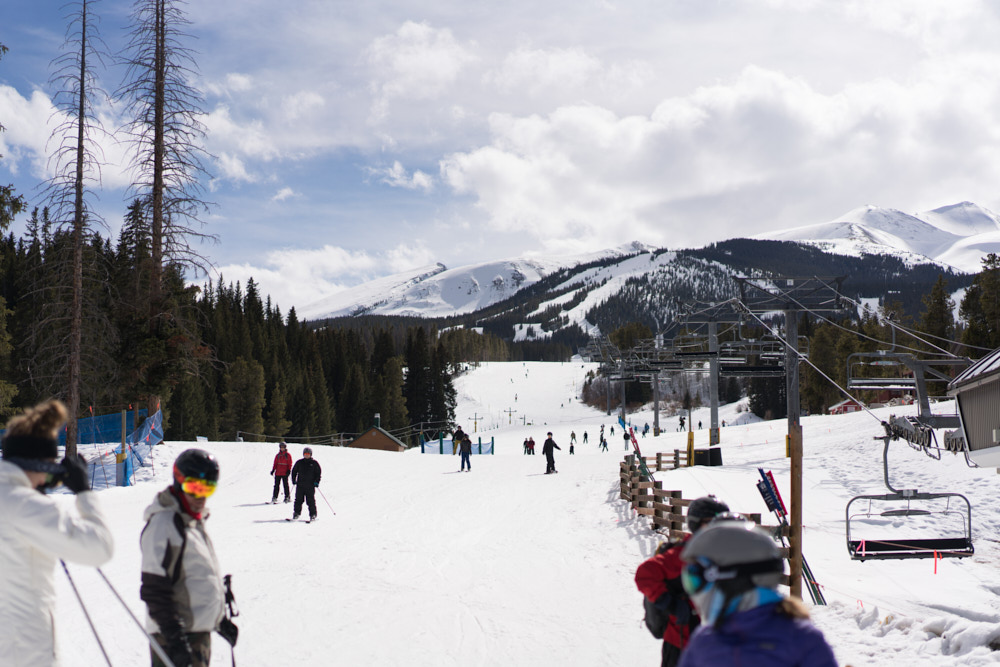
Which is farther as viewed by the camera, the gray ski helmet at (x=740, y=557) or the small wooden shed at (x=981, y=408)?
the small wooden shed at (x=981, y=408)

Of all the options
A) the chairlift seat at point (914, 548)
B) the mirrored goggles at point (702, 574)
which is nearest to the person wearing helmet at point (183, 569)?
the mirrored goggles at point (702, 574)

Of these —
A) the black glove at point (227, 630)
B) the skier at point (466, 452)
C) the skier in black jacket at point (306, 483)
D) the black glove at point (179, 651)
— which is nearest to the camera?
the black glove at point (179, 651)

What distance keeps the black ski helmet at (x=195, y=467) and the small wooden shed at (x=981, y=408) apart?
12532 mm

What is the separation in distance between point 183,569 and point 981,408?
1355cm

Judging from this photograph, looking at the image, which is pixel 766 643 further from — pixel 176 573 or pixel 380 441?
pixel 380 441

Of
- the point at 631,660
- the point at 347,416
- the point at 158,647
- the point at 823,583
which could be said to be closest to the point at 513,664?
the point at 631,660

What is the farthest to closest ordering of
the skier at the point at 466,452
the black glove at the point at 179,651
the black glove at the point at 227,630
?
1. the skier at the point at 466,452
2. the black glove at the point at 227,630
3. the black glove at the point at 179,651

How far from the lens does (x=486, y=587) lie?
1015 cm

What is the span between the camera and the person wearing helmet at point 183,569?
3.81 m

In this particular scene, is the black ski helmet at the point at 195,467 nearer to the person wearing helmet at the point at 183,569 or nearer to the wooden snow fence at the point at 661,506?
the person wearing helmet at the point at 183,569

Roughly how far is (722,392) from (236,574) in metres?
117

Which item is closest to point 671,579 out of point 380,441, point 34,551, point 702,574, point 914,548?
point 702,574

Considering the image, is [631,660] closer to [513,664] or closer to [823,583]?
[513,664]

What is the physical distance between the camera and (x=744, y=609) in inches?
92.0
